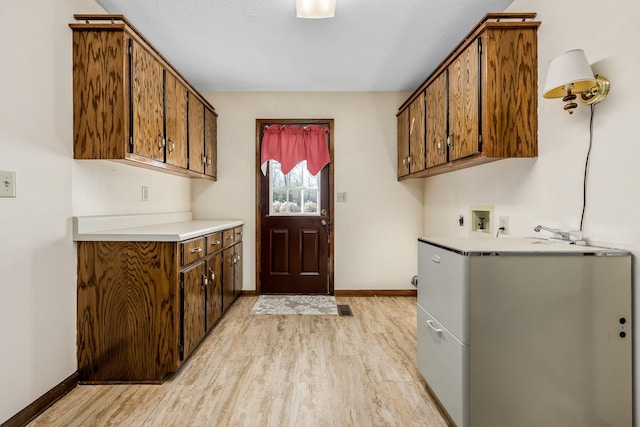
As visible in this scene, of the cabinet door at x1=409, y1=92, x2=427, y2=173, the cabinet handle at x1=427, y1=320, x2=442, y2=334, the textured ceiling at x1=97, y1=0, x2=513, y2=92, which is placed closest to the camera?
the cabinet handle at x1=427, y1=320, x2=442, y2=334

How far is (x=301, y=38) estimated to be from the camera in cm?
272

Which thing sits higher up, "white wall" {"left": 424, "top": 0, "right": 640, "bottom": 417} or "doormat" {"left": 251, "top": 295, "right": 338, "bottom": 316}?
"white wall" {"left": 424, "top": 0, "right": 640, "bottom": 417}

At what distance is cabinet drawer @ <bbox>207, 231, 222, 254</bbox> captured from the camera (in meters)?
2.74

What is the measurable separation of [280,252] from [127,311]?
7.18 feet

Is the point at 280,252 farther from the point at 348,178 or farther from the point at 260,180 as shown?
the point at 348,178

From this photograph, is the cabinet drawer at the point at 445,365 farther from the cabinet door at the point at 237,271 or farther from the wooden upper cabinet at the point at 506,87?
the cabinet door at the point at 237,271

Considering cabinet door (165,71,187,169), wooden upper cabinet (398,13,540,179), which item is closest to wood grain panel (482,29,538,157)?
wooden upper cabinet (398,13,540,179)

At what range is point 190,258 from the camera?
2312 mm

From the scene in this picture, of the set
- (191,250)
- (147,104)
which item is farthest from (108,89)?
(191,250)

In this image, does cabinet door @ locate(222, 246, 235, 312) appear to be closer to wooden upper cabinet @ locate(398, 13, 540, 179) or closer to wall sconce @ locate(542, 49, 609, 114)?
wooden upper cabinet @ locate(398, 13, 540, 179)

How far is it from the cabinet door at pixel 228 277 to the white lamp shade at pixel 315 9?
2.08 m

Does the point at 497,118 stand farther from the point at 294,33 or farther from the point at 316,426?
the point at 316,426

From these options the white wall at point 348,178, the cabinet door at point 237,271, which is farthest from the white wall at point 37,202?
the white wall at point 348,178

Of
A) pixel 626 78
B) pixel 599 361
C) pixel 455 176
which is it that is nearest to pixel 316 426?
pixel 599 361
